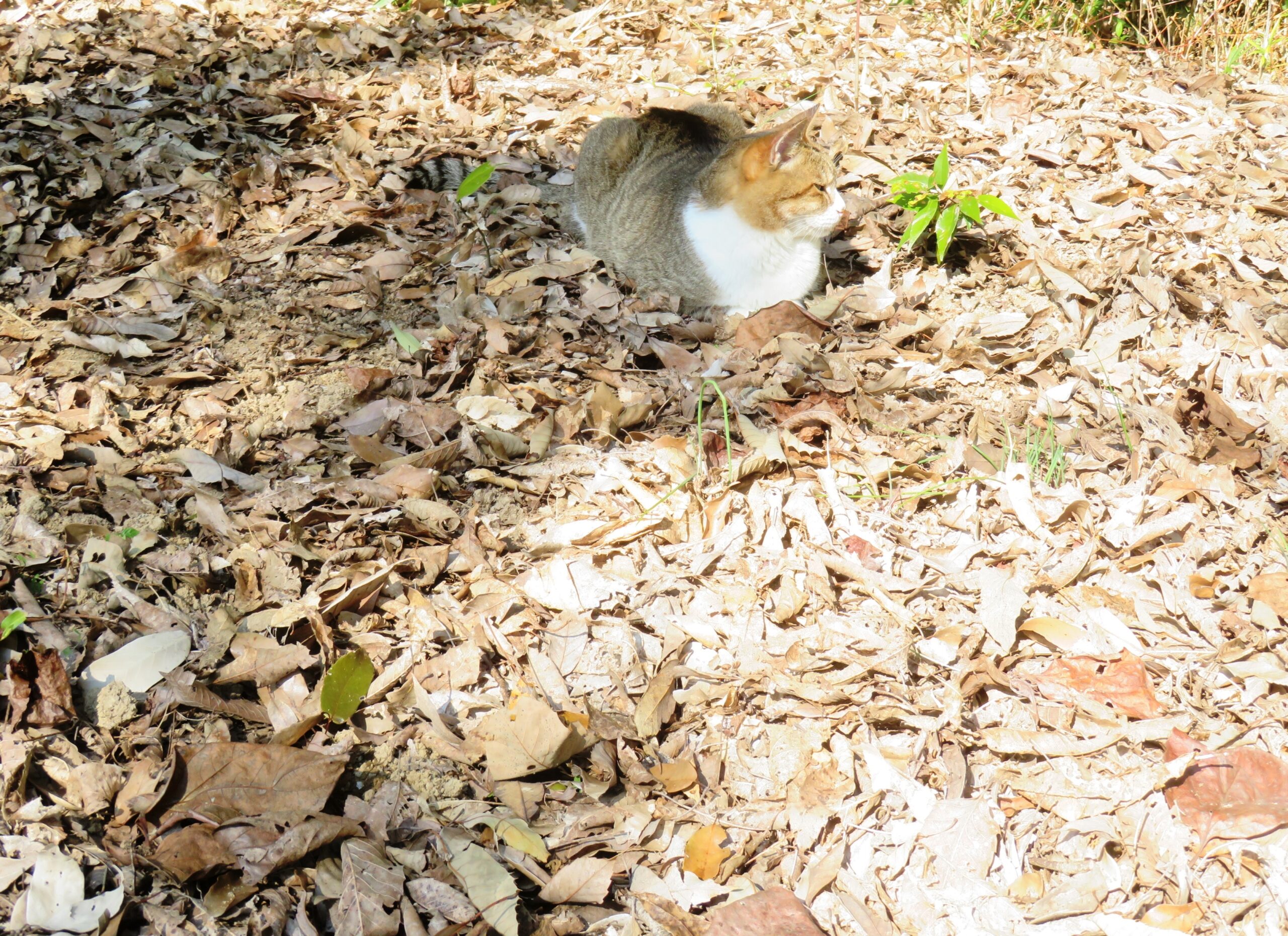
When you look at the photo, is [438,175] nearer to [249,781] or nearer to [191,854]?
[249,781]

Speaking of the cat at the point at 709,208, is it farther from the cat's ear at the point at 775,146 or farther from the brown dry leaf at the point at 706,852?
the brown dry leaf at the point at 706,852

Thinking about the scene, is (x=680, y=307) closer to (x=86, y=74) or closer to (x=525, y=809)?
(x=525, y=809)

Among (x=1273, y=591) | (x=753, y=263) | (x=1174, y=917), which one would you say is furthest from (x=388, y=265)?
(x=1174, y=917)

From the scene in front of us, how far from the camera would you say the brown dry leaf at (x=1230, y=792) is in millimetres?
2117

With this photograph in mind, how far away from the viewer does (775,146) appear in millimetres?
3654

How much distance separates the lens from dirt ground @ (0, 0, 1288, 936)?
2088mm

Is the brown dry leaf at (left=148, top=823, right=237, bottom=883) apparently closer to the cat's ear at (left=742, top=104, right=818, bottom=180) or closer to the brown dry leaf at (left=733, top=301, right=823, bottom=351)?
the brown dry leaf at (left=733, top=301, right=823, bottom=351)

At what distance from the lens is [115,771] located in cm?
212

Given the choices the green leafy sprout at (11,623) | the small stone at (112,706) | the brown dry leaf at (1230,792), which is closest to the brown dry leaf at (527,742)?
the small stone at (112,706)

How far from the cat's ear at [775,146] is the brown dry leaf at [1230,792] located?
2.43 metres

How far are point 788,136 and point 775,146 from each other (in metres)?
0.06

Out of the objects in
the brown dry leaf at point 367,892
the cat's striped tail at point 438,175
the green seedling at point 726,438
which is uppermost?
the cat's striped tail at point 438,175

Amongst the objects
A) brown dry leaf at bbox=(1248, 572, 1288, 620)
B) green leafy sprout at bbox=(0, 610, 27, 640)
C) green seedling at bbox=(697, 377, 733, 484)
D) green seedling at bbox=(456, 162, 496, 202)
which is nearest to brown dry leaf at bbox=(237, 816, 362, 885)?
green leafy sprout at bbox=(0, 610, 27, 640)

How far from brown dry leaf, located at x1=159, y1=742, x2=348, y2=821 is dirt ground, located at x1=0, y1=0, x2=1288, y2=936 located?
0.01 metres
